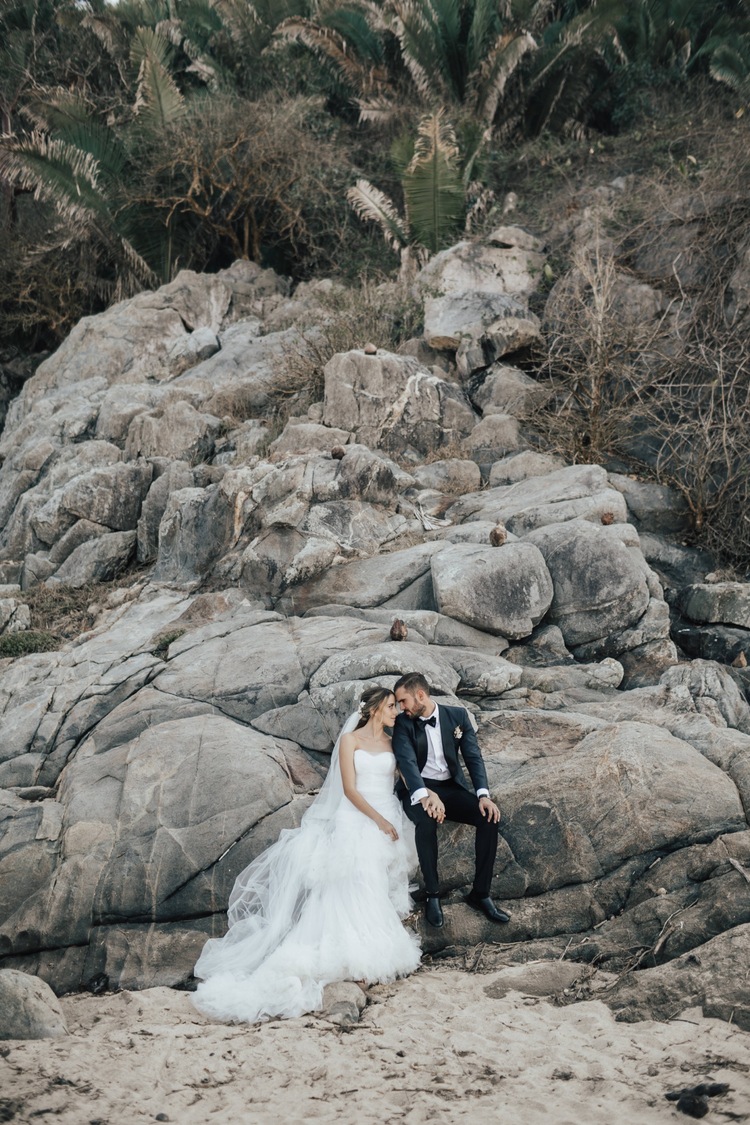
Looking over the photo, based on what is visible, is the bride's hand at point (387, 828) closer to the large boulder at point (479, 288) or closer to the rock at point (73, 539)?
the rock at point (73, 539)

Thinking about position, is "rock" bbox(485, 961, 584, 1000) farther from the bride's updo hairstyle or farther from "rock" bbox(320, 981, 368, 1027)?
the bride's updo hairstyle

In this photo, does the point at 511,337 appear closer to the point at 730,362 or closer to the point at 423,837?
the point at 730,362

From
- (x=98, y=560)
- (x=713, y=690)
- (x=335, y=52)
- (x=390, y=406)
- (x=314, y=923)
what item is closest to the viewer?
(x=314, y=923)

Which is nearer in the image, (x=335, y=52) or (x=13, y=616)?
(x=13, y=616)

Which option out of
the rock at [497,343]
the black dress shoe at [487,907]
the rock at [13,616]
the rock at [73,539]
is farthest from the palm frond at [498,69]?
the black dress shoe at [487,907]

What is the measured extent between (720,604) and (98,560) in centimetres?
856

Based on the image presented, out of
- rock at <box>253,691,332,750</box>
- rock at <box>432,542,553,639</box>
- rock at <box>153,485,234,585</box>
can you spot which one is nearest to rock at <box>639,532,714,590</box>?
rock at <box>432,542,553,639</box>

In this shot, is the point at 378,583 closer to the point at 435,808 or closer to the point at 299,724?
the point at 299,724

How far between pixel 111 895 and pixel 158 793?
0.77 m

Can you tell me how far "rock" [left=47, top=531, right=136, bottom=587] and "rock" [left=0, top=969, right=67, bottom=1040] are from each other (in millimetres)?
8647

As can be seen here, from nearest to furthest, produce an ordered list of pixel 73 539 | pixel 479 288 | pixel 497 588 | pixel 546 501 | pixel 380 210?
1. pixel 497 588
2. pixel 546 501
3. pixel 73 539
4. pixel 479 288
5. pixel 380 210

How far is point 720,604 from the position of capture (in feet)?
32.2

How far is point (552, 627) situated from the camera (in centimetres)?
909

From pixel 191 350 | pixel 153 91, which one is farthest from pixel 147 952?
pixel 153 91
